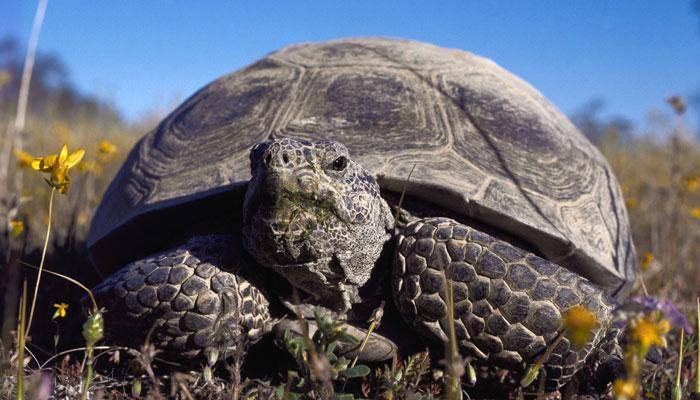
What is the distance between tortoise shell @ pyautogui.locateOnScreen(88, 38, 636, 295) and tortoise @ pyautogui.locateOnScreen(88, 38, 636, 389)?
0.01 m

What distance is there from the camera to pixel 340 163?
225cm

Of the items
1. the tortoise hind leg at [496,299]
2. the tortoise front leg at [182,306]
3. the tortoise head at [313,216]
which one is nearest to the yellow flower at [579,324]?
the tortoise hind leg at [496,299]

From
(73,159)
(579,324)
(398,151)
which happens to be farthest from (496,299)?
(73,159)

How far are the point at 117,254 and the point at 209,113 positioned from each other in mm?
892

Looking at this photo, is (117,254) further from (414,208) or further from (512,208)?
(512,208)

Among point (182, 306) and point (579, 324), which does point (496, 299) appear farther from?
point (182, 306)

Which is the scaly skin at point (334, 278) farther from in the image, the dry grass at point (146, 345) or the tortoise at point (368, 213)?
the dry grass at point (146, 345)

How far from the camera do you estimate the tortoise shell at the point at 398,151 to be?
2701 mm

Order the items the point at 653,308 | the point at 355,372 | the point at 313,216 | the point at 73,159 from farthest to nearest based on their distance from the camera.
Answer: the point at 313,216 < the point at 73,159 < the point at 355,372 < the point at 653,308

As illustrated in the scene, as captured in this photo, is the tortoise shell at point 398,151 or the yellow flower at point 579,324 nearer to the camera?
the yellow flower at point 579,324

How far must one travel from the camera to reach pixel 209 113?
3348mm

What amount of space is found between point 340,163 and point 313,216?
21 cm

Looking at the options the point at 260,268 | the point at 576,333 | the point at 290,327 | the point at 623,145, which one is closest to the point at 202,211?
the point at 260,268

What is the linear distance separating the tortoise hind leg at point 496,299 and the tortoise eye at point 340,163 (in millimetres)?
436
